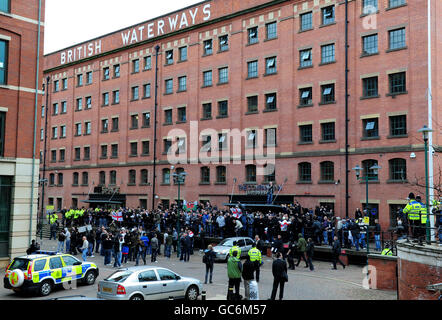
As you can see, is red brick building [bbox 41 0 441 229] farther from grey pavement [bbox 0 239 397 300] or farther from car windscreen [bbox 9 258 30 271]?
car windscreen [bbox 9 258 30 271]

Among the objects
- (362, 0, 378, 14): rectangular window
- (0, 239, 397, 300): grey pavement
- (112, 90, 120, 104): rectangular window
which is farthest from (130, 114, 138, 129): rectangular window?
(362, 0, 378, 14): rectangular window

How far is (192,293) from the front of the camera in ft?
57.7

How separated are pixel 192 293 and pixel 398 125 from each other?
22.3m

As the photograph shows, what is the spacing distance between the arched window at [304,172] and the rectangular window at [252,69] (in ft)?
31.2

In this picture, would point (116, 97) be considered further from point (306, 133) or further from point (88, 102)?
point (306, 133)

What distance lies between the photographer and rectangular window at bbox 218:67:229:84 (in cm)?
4409

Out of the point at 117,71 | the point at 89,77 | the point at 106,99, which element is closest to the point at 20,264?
the point at 117,71

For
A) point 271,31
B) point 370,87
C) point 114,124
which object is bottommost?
point 114,124

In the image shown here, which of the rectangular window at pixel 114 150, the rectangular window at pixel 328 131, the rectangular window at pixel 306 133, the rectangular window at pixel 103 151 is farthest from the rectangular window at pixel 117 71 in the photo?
the rectangular window at pixel 328 131

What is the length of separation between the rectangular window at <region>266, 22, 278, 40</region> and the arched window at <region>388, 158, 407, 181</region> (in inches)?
596

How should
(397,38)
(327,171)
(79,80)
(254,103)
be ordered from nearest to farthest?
(397,38) → (327,171) → (254,103) → (79,80)

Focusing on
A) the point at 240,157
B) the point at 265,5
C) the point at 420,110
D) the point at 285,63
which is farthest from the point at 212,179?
the point at 420,110
